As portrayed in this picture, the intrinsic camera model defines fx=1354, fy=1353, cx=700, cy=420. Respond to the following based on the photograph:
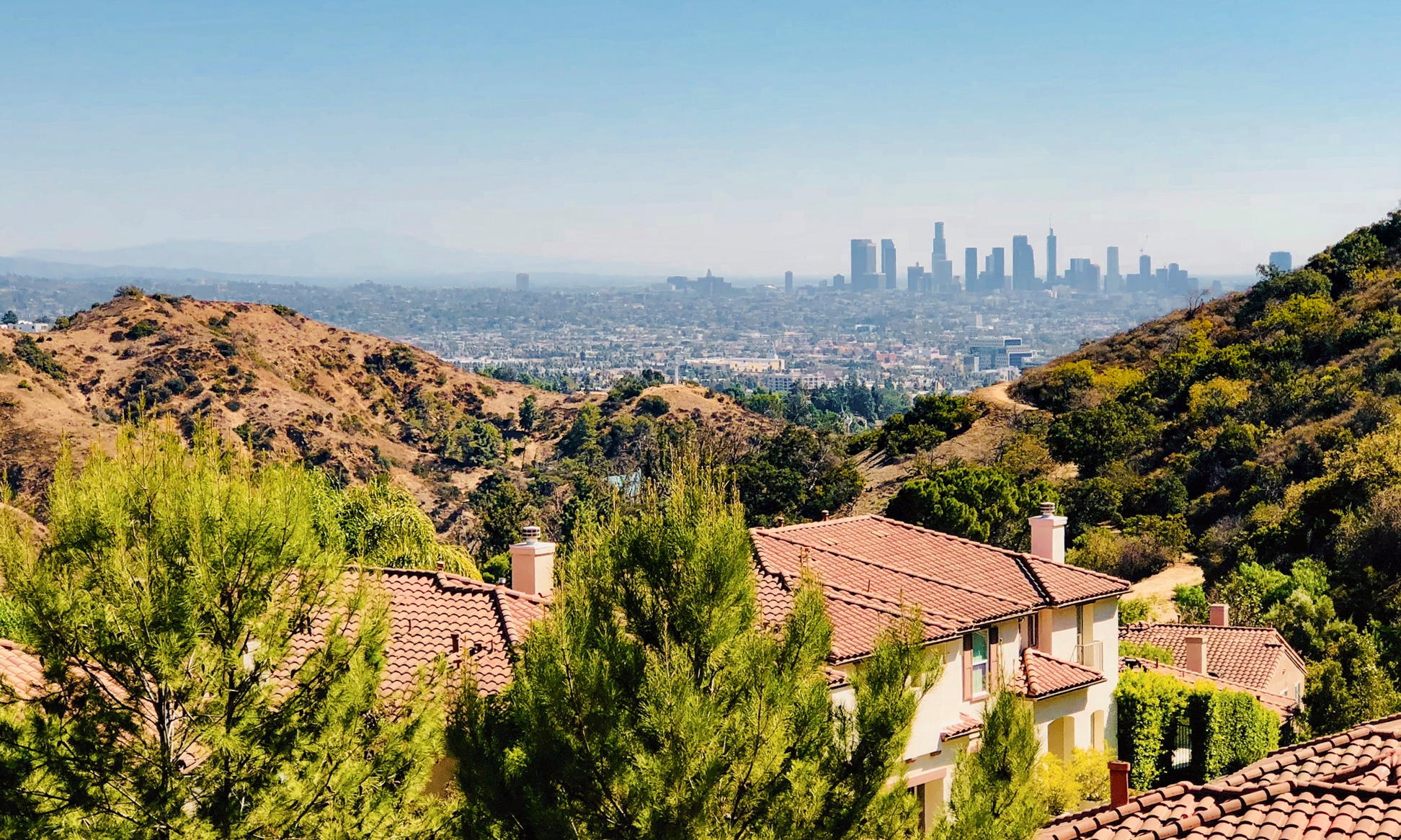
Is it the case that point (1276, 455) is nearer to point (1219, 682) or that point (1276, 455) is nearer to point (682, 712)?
point (1219, 682)

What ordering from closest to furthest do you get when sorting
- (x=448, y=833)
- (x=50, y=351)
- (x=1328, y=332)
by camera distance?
(x=448, y=833), (x=1328, y=332), (x=50, y=351)

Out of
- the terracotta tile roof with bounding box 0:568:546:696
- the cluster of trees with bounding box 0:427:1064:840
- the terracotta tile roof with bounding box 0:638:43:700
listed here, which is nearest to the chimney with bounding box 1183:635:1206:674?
the terracotta tile roof with bounding box 0:568:546:696

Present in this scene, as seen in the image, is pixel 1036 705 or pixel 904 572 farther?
pixel 904 572

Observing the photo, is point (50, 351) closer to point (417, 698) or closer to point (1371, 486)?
point (1371, 486)

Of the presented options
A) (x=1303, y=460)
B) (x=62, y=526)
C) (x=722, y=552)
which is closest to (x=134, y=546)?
(x=62, y=526)

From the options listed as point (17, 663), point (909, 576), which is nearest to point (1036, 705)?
point (909, 576)

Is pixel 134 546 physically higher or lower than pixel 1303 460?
higher
